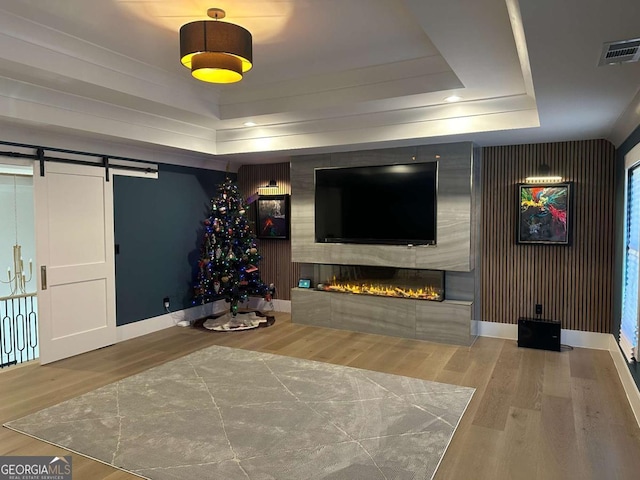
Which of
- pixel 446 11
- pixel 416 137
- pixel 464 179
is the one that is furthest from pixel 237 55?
pixel 464 179

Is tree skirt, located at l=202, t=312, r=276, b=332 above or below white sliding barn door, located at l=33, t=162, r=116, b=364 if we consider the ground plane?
below

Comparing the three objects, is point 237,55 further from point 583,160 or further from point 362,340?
point 583,160

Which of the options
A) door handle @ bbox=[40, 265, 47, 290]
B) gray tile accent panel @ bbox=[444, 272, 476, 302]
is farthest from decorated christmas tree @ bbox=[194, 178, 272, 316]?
gray tile accent panel @ bbox=[444, 272, 476, 302]

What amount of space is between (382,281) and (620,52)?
415cm

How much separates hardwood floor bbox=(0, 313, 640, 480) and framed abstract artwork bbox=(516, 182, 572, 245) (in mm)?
1313

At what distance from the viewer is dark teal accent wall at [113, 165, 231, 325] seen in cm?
569

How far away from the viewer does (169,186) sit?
6309 millimetres

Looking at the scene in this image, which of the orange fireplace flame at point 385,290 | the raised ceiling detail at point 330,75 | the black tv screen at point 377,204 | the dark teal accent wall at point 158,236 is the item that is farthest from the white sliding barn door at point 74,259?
the orange fireplace flame at point 385,290

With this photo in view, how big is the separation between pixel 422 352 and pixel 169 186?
4.06 meters

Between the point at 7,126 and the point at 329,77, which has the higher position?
the point at 329,77

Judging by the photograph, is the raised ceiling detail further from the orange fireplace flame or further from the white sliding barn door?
the orange fireplace flame

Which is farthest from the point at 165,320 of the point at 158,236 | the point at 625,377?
the point at 625,377

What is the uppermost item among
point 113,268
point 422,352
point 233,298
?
point 113,268

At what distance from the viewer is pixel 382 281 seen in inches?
241
